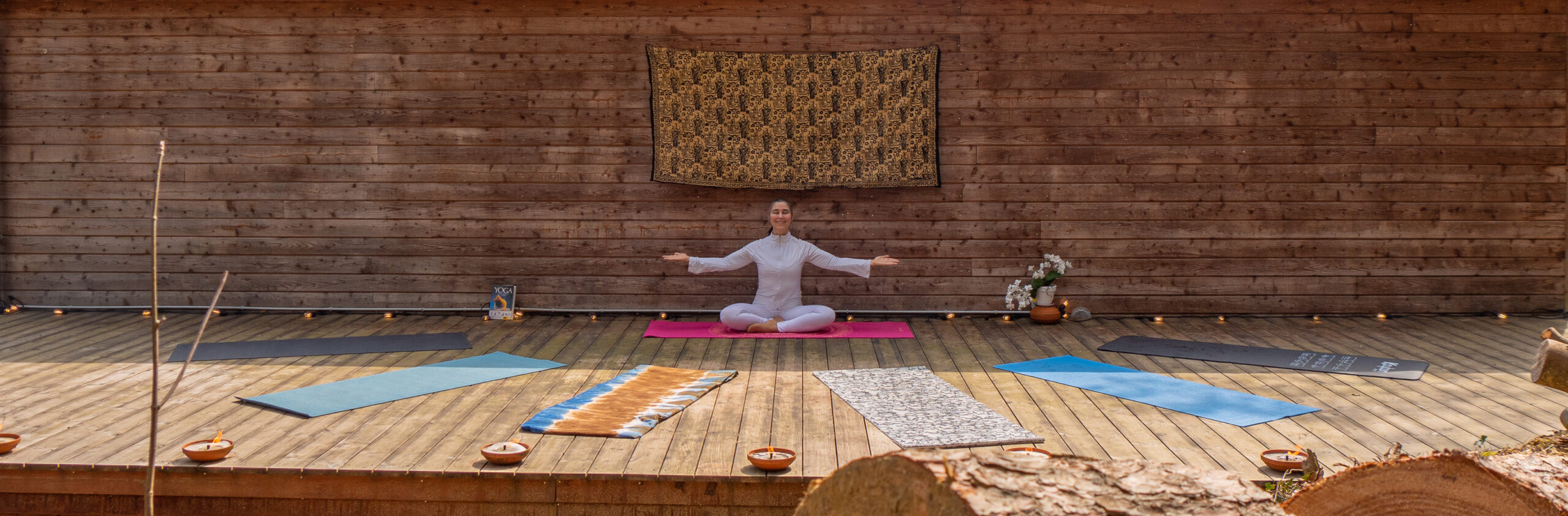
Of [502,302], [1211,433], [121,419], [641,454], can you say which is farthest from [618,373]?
[1211,433]

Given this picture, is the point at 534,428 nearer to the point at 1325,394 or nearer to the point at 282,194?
the point at 1325,394

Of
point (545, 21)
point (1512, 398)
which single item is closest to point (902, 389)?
point (1512, 398)

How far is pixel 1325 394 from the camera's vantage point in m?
3.49

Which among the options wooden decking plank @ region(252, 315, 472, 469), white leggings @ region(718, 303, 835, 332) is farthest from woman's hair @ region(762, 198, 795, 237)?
wooden decking plank @ region(252, 315, 472, 469)

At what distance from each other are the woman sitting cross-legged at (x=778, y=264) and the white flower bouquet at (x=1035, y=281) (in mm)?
859

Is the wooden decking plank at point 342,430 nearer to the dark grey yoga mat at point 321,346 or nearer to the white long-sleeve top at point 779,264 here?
the dark grey yoga mat at point 321,346

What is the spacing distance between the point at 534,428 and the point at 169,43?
4.50 metres

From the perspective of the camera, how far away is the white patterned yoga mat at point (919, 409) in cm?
282

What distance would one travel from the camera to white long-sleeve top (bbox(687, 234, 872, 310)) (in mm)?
5305

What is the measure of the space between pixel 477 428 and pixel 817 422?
3.55 ft

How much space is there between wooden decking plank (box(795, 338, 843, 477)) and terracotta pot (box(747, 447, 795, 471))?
0.17 feet

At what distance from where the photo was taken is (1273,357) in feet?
14.1

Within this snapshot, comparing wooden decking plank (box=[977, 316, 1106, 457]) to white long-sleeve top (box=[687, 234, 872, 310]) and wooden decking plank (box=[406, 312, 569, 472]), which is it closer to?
white long-sleeve top (box=[687, 234, 872, 310])

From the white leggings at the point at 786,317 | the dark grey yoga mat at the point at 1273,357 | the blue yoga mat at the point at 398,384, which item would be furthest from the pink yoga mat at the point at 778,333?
the dark grey yoga mat at the point at 1273,357
